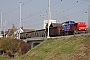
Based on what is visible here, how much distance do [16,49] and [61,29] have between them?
35.3 ft

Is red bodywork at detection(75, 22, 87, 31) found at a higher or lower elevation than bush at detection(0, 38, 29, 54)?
higher

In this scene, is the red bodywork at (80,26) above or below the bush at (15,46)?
above

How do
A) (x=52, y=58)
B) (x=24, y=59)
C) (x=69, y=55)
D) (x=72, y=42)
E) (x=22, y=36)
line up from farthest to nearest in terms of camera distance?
(x=22, y=36) → (x=24, y=59) → (x=72, y=42) → (x=52, y=58) → (x=69, y=55)

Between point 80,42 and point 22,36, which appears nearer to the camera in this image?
point 80,42

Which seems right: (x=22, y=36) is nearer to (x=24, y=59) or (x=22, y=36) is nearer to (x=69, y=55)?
(x=24, y=59)

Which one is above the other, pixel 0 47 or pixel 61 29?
pixel 61 29

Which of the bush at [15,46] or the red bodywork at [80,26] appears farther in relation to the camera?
the bush at [15,46]

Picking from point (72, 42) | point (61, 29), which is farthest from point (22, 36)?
point (72, 42)

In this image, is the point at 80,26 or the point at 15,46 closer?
the point at 80,26

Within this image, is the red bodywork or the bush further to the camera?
the bush

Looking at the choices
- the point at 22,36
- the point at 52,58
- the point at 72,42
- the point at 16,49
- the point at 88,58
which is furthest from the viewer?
the point at 22,36

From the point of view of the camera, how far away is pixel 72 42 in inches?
847

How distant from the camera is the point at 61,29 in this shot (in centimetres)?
3897

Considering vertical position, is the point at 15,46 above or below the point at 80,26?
below
